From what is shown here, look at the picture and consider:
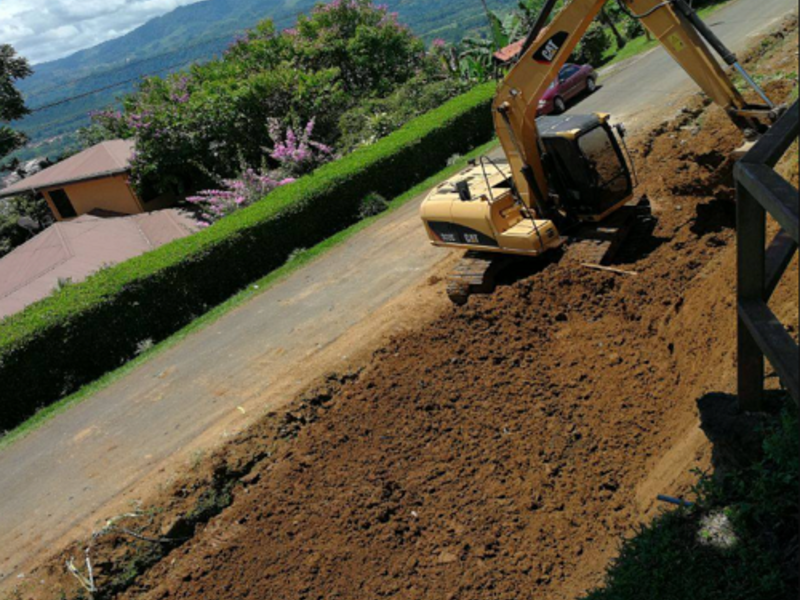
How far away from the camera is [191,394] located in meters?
12.2

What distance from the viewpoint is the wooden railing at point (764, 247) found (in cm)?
297

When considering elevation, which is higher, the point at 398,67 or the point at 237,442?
the point at 398,67

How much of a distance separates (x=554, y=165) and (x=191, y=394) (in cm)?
759

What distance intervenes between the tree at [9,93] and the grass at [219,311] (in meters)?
27.7

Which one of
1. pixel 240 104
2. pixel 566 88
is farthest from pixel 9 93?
pixel 566 88

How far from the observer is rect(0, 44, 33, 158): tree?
35.9m

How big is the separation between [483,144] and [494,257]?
13.0 meters

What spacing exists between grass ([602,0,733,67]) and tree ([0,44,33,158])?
3096cm

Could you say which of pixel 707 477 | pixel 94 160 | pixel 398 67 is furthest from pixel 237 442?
pixel 398 67

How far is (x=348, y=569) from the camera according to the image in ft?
22.5

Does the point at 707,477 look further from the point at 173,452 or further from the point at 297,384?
the point at 173,452

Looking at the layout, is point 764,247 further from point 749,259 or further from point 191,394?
point 191,394

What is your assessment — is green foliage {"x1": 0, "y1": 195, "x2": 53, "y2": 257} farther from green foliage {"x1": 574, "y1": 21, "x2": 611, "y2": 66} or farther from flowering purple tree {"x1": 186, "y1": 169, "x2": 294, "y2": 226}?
green foliage {"x1": 574, "y1": 21, "x2": 611, "y2": 66}

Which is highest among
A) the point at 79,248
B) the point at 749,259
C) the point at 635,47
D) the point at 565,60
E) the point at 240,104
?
the point at 240,104
